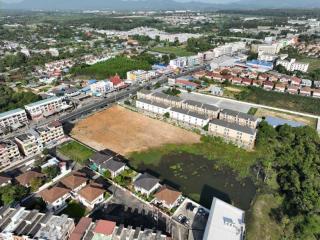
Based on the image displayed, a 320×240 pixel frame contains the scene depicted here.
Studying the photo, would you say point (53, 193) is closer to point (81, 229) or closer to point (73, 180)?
point (73, 180)

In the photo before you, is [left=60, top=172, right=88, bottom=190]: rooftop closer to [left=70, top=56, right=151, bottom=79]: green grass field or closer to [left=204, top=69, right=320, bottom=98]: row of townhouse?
[left=70, top=56, right=151, bottom=79]: green grass field

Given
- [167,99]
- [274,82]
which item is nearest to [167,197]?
[167,99]

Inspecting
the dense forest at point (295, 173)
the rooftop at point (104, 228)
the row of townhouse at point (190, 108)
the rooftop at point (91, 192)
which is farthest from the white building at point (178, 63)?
the rooftop at point (104, 228)

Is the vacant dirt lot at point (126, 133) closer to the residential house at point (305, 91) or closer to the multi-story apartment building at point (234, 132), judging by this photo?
the multi-story apartment building at point (234, 132)

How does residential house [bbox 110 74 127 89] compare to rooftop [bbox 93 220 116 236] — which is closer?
rooftop [bbox 93 220 116 236]

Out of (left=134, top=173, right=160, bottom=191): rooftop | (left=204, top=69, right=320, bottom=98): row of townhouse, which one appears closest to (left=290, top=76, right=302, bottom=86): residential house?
(left=204, top=69, right=320, bottom=98): row of townhouse
